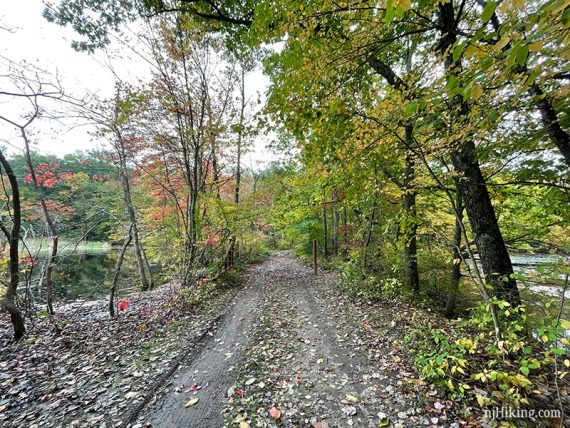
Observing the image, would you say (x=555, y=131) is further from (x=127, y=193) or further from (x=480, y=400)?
(x=127, y=193)

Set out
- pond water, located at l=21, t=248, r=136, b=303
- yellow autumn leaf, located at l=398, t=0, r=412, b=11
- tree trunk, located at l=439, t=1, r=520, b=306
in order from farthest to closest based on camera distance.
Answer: pond water, located at l=21, t=248, r=136, b=303
tree trunk, located at l=439, t=1, r=520, b=306
yellow autumn leaf, located at l=398, t=0, r=412, b=11

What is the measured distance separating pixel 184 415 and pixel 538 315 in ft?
19.4

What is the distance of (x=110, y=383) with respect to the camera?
328 cm

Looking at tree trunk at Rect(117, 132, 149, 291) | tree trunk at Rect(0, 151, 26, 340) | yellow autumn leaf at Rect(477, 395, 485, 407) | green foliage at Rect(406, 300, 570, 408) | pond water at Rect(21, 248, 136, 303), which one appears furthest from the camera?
tree trunk at Rect(117, 132, 149, 291)

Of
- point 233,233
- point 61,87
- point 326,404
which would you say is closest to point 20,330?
point 61,87

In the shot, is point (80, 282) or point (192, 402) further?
point (80, 282)

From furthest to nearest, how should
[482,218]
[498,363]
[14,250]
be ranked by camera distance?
[14,250] < [482,218] < [498,363]

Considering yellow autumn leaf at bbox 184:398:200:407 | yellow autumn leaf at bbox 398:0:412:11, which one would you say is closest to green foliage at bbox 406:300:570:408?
yellow autumn leaf at bbox 398:0:412:11

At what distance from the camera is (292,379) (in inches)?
129

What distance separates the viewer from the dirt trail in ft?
8.59

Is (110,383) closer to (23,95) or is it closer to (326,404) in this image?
(326,404)

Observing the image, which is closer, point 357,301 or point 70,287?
point 357,301

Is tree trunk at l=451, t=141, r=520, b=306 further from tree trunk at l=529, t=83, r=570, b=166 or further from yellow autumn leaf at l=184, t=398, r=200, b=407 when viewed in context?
yellow autumn leaf at l=184, t=398, r=200, b=407

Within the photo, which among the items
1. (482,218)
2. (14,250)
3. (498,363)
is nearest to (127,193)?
(14,250)
